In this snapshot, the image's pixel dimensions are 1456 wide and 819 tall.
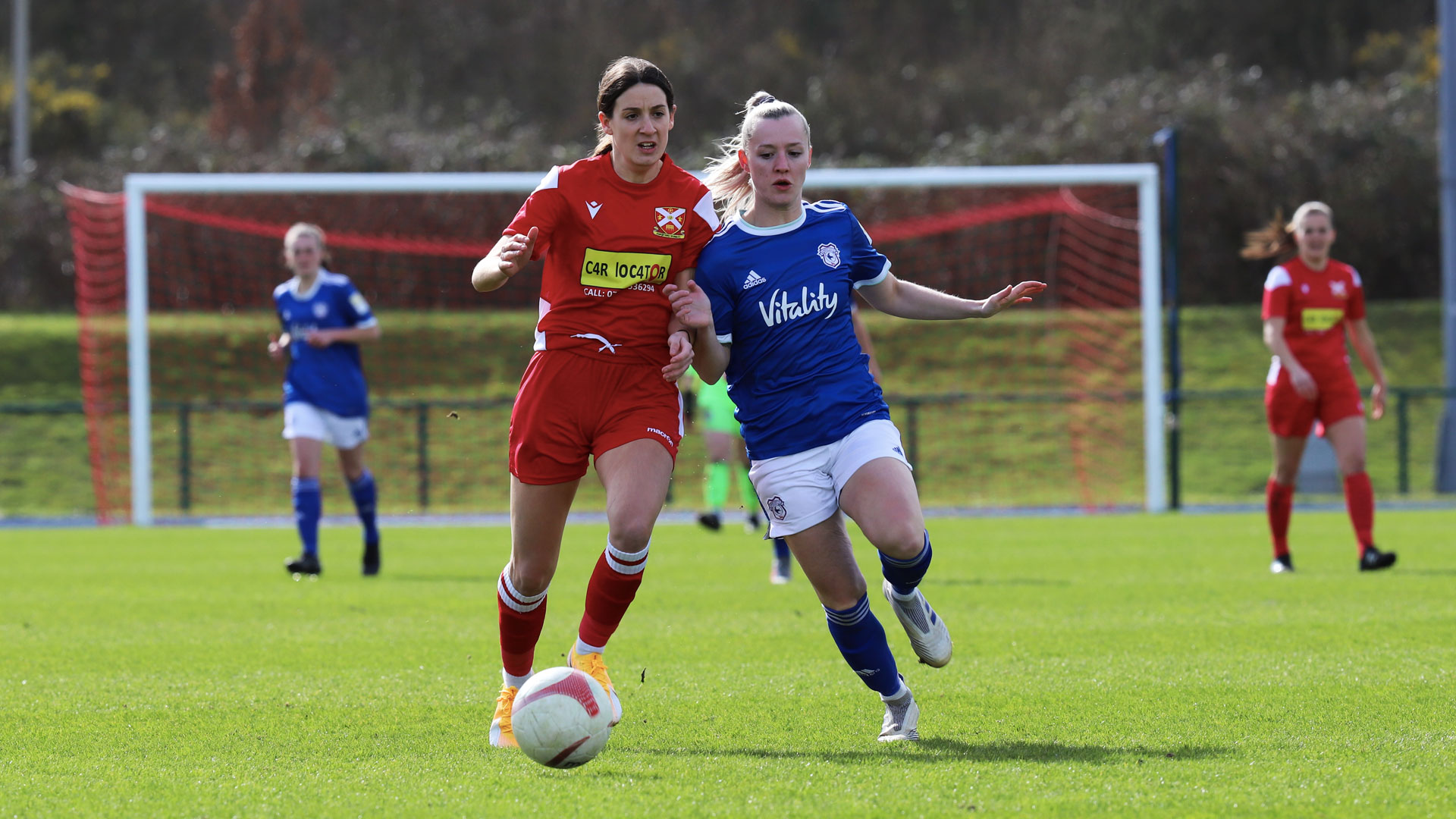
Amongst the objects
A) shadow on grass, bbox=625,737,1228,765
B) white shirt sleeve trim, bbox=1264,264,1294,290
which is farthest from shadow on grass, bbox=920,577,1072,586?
shadow on grass, bbox=625,737,1228,765

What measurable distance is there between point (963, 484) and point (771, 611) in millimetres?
11281

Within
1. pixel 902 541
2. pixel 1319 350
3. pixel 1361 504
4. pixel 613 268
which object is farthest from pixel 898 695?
pixel 1361 504

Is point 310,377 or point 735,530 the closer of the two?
point 310,377

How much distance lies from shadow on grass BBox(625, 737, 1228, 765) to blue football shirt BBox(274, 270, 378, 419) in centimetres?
532

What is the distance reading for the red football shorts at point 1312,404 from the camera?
8516mm

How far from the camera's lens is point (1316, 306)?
28.2ft

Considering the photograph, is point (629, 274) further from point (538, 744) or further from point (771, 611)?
point (771, 611)

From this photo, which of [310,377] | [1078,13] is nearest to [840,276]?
[310,377]

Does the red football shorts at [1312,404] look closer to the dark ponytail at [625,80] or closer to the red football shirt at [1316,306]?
the red football shirt at [1316,306]

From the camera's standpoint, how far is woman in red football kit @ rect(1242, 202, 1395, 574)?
8.52 metres

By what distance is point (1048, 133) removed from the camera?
26.4m

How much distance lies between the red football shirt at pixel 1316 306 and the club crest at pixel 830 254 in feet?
15.5

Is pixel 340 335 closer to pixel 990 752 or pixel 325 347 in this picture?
pixel 325 347

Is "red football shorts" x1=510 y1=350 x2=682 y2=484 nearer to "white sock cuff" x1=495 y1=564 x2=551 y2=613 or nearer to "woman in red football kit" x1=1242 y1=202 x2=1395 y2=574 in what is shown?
"white sock cuff" x1=495 y1=564 x2=551 y2=613
